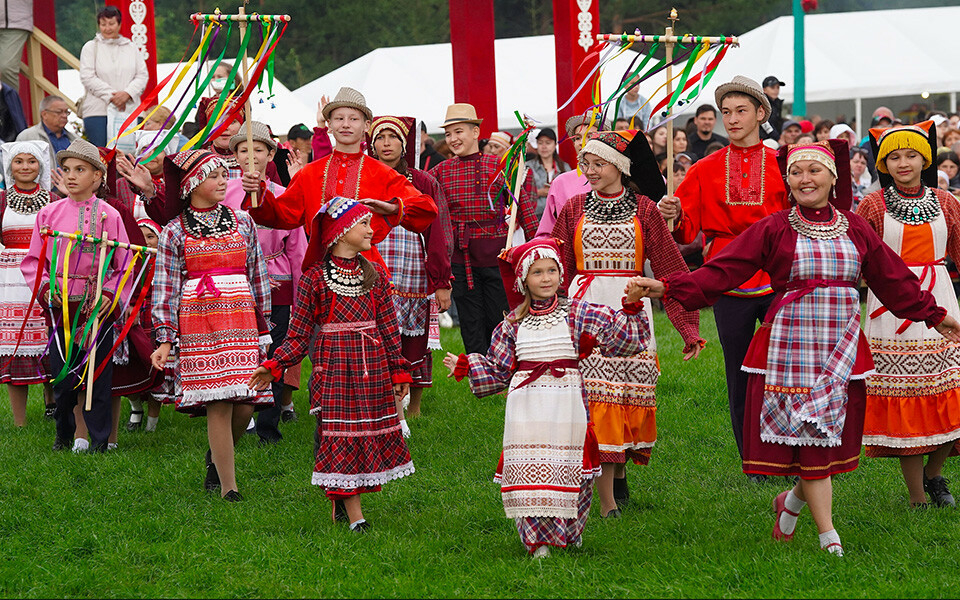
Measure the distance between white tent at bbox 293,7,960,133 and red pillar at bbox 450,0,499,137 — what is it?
692 centimetres

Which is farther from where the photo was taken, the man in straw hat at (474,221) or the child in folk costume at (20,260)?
the man in straw hat at (474,221)

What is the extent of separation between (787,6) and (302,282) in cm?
3469

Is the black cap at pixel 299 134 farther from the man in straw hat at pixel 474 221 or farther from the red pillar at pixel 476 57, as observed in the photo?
the red pillar at pixel 476 57

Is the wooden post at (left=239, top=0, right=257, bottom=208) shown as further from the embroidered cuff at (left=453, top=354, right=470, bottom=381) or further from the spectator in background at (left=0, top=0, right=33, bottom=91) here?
the spectator in background at (left=0, top=0, right=33, bottom=91)

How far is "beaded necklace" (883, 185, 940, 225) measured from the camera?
680 centimetres

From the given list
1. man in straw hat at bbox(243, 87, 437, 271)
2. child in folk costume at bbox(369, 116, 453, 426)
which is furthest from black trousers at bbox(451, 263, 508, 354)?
man in straw hat at bbox(243, 87, 437, 271)

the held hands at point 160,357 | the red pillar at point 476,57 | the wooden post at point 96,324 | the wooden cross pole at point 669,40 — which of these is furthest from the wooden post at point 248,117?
the red pillar at point 476,57

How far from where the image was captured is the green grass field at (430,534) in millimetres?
5430

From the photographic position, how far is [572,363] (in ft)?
19.3

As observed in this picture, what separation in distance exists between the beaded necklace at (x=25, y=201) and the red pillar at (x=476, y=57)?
7306 mm

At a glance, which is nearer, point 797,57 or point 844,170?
point 844,170

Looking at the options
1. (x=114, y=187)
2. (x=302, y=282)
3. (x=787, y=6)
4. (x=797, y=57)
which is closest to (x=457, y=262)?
(x=114, y=187)

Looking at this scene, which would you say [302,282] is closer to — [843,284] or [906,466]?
[843,284]

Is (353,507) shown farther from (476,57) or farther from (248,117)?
(476,57)
